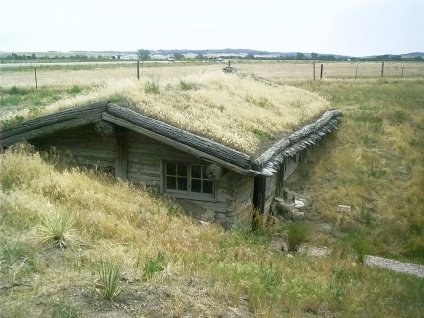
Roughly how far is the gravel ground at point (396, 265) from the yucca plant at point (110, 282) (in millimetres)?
6946

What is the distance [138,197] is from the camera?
9594mm

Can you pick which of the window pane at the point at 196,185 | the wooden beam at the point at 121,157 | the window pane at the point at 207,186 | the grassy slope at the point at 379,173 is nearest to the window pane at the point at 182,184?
the window pane at the point at 196,185

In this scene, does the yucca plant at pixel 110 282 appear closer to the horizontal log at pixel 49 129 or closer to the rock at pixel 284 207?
the horizontal log at pixel 49 129

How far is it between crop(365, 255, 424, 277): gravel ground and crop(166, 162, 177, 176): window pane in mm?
5140

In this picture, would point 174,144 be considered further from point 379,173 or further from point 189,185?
point 379,173

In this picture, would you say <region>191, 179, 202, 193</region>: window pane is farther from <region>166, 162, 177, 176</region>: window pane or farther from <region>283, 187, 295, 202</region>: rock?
<region>283, 187, 295, 202</region>: rock

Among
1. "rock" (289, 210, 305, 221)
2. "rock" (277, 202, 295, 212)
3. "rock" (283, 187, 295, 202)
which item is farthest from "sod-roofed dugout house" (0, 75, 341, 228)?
"rock" (283, 187, 295, 202)

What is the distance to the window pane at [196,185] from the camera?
1083 centimetres

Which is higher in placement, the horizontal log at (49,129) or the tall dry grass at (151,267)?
the horizontal log at (49,129)

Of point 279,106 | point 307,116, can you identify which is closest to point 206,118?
point 279,106

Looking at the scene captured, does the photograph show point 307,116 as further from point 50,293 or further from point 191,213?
point 50,293

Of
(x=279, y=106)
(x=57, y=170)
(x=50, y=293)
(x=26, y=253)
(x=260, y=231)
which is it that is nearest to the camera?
(x=50, y=293)

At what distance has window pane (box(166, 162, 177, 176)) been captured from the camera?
434 inches

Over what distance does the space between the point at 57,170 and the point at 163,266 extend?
16.9ft
